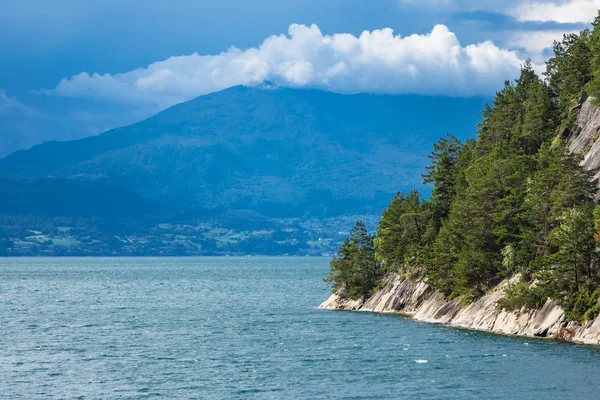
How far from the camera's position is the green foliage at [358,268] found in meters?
146

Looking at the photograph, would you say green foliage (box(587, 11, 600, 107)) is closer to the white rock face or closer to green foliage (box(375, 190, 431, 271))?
the white rock face

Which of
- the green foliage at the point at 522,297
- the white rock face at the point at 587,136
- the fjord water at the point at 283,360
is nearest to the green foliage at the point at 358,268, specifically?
the fjord water at the point at 283,360

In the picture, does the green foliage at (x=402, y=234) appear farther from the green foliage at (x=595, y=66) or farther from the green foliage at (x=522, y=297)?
the green foliage at (x=522, y=297)

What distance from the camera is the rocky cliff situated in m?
91.4

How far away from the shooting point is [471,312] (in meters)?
112

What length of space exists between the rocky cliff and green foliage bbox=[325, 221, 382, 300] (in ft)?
6.28

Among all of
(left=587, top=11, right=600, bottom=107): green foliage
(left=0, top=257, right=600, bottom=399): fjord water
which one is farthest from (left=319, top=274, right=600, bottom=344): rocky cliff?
(left=587, top=11, right=600, bottom=107): green foliage

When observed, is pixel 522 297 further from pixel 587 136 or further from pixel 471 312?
pixel 587 136

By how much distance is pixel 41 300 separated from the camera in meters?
189

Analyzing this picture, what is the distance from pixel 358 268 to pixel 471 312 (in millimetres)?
34918

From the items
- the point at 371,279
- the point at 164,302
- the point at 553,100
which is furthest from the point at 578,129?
the point at 164,302

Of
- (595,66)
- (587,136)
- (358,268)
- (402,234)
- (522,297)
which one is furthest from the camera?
(402,234)

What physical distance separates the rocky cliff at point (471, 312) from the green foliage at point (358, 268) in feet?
6.28

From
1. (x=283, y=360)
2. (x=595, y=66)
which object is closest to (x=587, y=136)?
(x=595, y=66)
